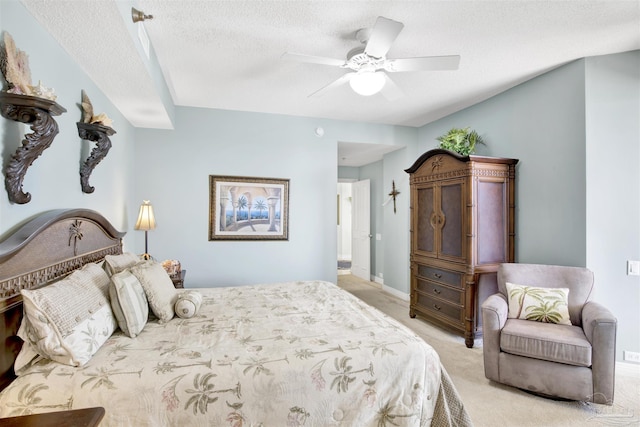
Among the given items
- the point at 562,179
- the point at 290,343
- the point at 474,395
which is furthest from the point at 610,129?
the point at 290,343

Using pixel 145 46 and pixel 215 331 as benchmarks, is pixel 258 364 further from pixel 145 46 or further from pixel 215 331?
pixel 145 46

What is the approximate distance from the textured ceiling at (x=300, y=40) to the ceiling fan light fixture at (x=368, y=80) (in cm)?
34

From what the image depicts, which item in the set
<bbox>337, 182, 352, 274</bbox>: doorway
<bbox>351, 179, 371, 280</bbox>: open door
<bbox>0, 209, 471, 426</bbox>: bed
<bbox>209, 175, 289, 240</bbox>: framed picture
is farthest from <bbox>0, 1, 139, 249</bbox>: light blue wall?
<bbox>337, 182, 352, 274</bbox>: doorway

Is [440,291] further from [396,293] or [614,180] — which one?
[614,180]

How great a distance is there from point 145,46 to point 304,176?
2.57m

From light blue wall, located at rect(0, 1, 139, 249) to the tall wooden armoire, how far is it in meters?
3.41

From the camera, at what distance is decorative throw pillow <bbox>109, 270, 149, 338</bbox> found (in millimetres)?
1754

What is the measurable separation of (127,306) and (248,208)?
2622 mm

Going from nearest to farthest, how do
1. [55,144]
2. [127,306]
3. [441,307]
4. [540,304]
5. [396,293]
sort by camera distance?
[127,306] < [55,144] < [540,304] < [441,307] < [396,293]

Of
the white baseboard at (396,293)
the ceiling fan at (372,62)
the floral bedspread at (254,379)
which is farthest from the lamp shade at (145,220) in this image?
the white baseboard at (396,293)

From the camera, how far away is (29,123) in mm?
1477

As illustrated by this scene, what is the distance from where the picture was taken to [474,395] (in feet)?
7.90

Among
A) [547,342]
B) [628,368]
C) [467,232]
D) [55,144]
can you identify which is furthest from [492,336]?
[55,144]

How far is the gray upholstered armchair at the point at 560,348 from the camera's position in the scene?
7.15ft
